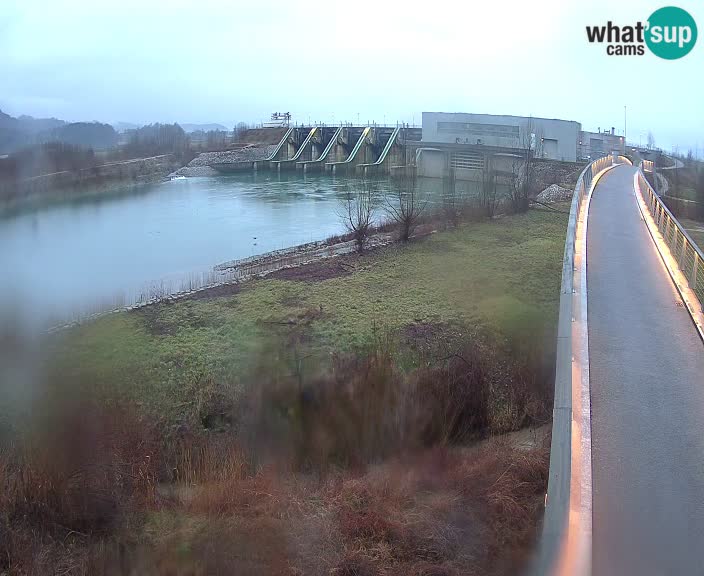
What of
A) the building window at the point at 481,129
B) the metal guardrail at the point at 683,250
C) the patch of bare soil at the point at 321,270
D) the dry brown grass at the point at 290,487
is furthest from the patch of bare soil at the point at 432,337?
the building window at the point at 481,129

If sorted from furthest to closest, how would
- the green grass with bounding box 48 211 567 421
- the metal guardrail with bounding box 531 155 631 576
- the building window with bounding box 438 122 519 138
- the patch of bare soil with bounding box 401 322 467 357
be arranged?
the building window with bounding box 438 122 519 138 < the patch of bare soil with bounding box 401 322 467 357 < the green grass with bounding box 48 211 567 421 < the metal guardrail with bounding box 531 155 631 576

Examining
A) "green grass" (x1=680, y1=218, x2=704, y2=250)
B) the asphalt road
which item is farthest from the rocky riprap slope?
the asphalt road

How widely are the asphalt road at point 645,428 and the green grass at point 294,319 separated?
0.70m

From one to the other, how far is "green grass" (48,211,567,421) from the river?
0.76m

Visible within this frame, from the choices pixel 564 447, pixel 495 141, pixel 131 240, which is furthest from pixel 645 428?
pixel 495 141

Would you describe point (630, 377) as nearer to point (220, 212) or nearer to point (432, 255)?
point (432, 255)

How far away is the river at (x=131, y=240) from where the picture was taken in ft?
17.3

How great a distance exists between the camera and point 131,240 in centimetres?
859

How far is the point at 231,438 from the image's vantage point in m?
2.65

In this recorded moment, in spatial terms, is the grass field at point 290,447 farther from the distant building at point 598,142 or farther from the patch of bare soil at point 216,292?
the distant building at point 598,142

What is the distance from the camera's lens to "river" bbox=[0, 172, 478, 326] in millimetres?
5281

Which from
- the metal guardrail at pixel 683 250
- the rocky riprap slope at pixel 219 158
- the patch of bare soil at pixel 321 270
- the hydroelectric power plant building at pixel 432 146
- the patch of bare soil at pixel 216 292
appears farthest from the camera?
the rocky riprap slope at pixel 219 158

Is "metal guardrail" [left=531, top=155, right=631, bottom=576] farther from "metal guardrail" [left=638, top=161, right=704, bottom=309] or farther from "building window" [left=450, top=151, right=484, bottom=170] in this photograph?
"building window" [left=450, top=151, right=484, bottom=170]

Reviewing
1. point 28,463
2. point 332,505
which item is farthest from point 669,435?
point 28,463
